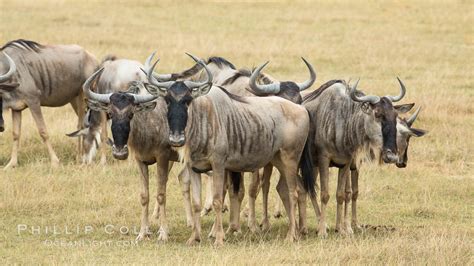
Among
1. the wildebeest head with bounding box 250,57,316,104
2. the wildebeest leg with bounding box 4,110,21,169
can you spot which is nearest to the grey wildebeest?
the wildebeest head with bounding box 250,57,316,104

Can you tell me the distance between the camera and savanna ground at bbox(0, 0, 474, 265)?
29.9 feet

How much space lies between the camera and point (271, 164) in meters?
10.4

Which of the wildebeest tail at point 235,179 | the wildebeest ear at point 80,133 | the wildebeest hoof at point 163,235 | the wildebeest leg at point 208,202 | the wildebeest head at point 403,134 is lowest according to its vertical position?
the wildebeest leg at point 208,202

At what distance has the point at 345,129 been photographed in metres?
10.2

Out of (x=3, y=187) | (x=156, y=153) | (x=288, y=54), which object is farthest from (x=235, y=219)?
(x=288, y=54)

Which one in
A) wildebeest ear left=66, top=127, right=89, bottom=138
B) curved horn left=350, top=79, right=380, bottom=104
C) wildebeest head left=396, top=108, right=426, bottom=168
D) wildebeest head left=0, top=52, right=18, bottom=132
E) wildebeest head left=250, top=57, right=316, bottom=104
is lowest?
wildebeest ear left=66, top=127, right=89, bottom=138

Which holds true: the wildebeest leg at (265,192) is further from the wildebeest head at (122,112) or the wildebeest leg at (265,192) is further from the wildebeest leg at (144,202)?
the wildebeest head at (122,112)

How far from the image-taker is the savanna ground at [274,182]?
9.10m

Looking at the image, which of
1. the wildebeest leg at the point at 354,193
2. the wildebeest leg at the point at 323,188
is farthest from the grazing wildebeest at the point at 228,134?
the wildebeest leg at the point at 354,193

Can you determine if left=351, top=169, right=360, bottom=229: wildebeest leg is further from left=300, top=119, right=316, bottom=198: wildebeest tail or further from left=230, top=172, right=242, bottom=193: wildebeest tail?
left=230, top=172, right=242, bottom=193: wildebeest tail

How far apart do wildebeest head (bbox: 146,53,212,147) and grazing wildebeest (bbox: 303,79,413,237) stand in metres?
1.64

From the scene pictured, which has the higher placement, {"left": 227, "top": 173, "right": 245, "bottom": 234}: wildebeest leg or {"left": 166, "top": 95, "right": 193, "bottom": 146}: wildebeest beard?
{"left": 166, "top": 95, "right": 193, "bottom": 146}: wildebeest beard

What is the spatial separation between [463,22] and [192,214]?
19.4m

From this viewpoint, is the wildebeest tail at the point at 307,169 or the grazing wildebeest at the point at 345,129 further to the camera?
the wildebeest tail at the point at 307,169
